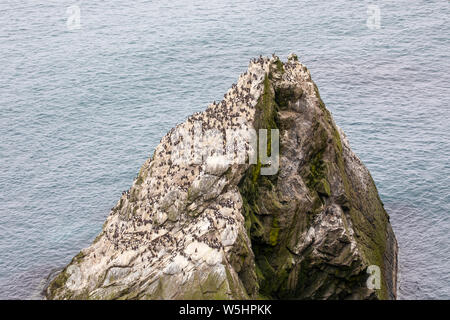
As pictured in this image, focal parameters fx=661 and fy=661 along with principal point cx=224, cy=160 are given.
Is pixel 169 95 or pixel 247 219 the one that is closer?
pixel 247 219

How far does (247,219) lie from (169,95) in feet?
239

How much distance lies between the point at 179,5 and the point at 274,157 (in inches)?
4341

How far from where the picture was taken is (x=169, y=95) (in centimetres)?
12800

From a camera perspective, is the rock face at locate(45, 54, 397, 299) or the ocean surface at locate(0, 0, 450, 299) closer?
the rock face at locate(45, 54, 397, 299)

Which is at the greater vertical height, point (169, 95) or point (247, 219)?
point (169, 95)

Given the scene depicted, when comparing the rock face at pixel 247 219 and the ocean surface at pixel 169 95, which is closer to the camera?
the rock face at pixel 247 219

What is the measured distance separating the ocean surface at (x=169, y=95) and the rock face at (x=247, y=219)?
1591 cm

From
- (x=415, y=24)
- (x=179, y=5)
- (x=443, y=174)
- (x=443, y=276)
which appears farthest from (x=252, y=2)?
(x=443, y=276)

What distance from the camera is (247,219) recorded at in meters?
58.3

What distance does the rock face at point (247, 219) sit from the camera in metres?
52.7

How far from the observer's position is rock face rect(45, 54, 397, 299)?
52719 millimetres

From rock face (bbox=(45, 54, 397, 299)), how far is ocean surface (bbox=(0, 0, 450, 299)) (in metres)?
15.9

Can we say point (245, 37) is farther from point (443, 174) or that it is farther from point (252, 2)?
point (443, 174)

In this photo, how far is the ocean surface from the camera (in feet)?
293
